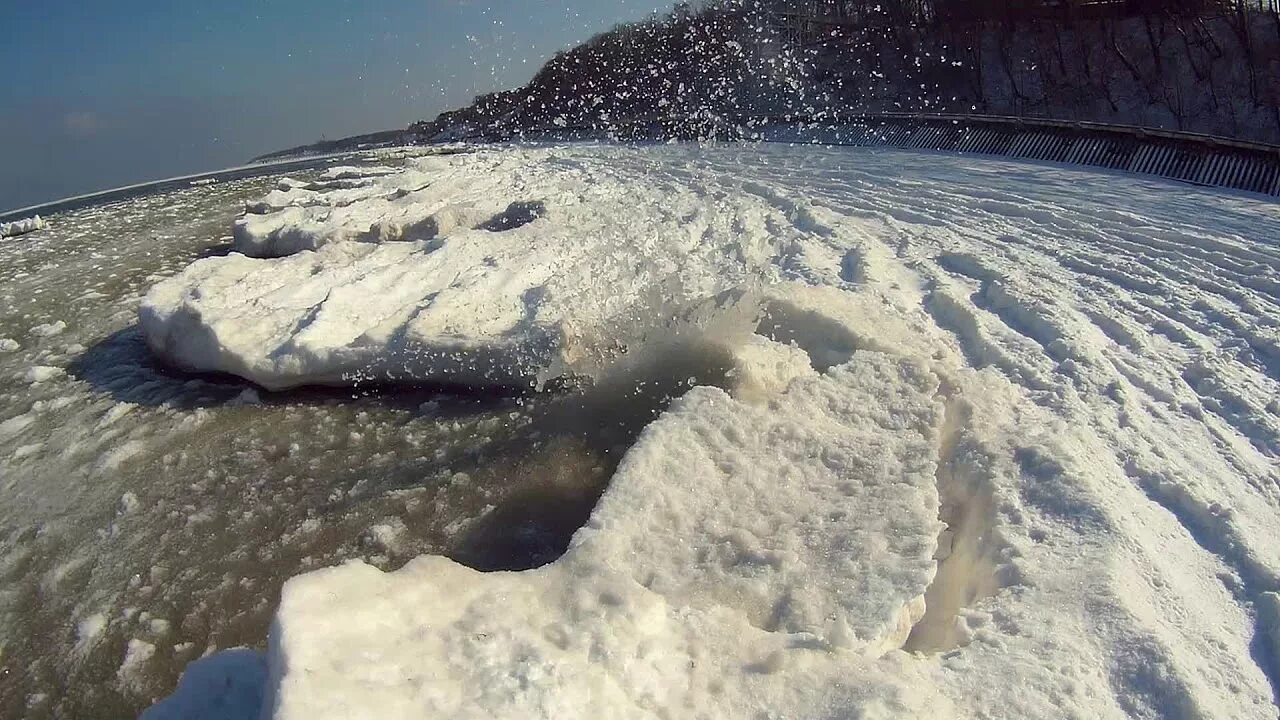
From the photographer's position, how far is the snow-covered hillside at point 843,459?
207cm

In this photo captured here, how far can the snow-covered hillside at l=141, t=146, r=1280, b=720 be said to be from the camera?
2066mm

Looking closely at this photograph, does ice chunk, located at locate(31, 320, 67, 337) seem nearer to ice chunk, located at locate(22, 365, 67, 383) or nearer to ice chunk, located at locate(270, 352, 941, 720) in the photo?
ice chunk, located at locate(22, 365, 67, 383)

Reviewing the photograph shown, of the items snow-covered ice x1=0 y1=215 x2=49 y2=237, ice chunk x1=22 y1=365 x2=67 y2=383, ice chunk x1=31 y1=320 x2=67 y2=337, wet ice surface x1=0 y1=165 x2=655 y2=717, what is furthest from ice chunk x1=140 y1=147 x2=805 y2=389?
snow-covered ice x1=0 y1=215 x2=49 y2=237

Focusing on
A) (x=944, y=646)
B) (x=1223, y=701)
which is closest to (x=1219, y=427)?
(x=1223, y=701)

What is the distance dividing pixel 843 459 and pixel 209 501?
2.76m

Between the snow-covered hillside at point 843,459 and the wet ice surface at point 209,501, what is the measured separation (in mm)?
364

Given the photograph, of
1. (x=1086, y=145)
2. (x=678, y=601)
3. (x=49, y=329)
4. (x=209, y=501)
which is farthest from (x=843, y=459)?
(x=1086, y=145)

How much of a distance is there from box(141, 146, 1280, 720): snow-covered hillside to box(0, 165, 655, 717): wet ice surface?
36cm

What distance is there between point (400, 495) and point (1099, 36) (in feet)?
70.3

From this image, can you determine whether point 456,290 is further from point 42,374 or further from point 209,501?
point 42,374

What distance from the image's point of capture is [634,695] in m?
1.99

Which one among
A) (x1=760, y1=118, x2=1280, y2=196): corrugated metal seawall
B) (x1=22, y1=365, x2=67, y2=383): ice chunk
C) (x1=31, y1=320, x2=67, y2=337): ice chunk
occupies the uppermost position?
(x1=760, y1=118, x2=1280, y2=196): corrugated metal seawall

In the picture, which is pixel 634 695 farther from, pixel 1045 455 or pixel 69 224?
pixel 69 224

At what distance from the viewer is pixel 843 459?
3.23 metres
